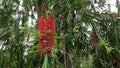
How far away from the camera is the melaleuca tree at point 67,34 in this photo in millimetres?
2766

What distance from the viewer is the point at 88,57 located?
10.2 feet

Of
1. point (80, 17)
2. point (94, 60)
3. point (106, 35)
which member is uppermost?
point (80, 17)

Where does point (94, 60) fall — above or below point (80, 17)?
below

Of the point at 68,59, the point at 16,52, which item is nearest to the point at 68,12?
the point at 68,59

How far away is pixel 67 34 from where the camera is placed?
2.89 m

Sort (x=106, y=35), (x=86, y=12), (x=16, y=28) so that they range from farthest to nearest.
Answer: (x=106, y=35), (x=16, y=28), (x=86, y=12)

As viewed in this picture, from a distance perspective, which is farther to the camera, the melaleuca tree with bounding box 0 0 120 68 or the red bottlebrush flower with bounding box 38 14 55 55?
the melaleuca tree with bounding box 0 0 120 68

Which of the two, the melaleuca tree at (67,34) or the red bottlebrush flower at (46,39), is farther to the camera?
the melaleuca tree at (67,34)

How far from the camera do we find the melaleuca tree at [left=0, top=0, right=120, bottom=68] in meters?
2.77

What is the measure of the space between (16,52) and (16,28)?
0.96 feet

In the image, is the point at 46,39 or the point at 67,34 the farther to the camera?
the point at 67,34

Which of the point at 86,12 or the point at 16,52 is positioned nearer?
the point at 86,12

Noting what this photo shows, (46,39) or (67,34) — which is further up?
(67,34)

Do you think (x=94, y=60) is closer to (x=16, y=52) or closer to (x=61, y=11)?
(x=61, y=11)
